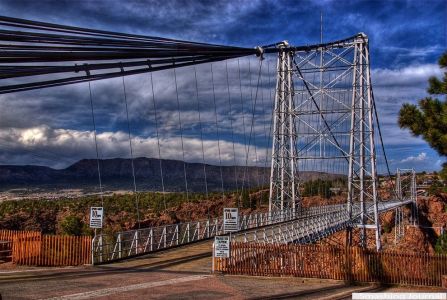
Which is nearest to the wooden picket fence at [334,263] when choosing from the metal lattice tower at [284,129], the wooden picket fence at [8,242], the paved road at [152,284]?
the paved road at [152,284]

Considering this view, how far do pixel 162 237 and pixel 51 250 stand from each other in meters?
6.49

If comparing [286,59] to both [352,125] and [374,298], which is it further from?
[374,298]

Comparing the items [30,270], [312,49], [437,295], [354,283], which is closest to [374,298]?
[437,295]

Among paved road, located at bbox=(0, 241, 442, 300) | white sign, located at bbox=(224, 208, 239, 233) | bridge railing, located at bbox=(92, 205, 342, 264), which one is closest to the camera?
paved road, located at bbox=(0, 241, 442, 300)

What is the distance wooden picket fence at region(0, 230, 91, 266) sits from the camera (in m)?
21.1

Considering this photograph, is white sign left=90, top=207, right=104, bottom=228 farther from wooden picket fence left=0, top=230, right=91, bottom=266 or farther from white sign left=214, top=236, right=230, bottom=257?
white sign left=214, top=236, right=230, bottom=257

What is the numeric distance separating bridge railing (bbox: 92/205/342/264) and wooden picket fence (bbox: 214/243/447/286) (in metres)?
4.78

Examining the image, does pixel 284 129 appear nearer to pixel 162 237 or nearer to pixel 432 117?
pixel 162 237

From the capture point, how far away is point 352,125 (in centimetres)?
4178

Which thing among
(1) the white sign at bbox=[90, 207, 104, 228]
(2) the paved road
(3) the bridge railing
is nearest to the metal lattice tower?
(3) the bridge railing

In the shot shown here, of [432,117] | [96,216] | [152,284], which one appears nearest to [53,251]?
[96,216]

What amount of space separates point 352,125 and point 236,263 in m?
23.9

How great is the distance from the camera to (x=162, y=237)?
2645 centimetres

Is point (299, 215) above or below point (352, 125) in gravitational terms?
below
